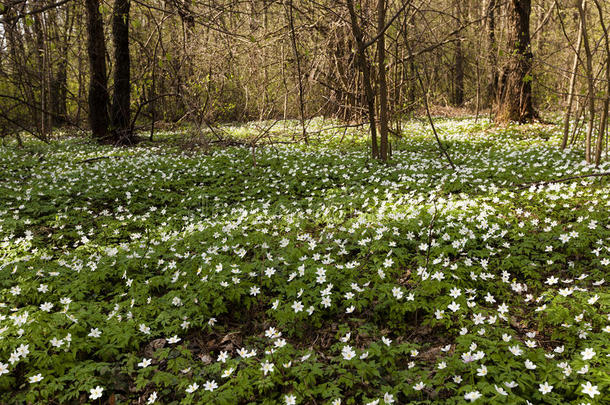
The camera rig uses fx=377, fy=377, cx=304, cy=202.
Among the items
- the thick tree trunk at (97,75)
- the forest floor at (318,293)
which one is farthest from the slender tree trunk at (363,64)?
the thick tree trunk at (97,75)

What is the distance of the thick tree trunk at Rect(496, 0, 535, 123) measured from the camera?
10.0 m

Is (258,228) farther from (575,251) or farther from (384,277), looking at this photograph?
(575,251)

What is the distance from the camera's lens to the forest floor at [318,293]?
2523mm

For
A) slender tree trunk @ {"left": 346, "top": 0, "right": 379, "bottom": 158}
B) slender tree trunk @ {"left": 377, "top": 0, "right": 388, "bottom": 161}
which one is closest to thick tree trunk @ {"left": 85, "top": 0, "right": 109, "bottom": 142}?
slender tree trunk @ {"left": 346, "top": 0, "right": 379, "bottom": 158}

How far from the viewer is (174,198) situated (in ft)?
22.1

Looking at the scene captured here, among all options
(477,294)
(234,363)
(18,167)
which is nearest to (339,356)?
(234,363)

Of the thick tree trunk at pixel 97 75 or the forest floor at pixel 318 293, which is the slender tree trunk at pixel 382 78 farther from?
the thick tree trunk at pixel 97 75

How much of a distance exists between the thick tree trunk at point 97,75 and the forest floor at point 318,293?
18.8ft

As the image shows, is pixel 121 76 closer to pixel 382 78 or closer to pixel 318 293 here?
pixel 382 78

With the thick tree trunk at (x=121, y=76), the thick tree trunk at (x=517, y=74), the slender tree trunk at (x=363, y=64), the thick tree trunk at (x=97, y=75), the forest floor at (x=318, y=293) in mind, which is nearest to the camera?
the forest floor at (x=318, y=293)

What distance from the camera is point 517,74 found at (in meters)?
10.3

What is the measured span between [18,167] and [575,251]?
10866 mm

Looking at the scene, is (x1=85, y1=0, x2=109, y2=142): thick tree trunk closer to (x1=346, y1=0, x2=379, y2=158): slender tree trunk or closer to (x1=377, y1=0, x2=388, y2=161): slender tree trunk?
(x1=346, y1=0, x2=379, y2=158): slender tree trunk

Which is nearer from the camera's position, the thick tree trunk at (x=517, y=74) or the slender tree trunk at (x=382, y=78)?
the slender tree trunk at (x=382, y=78)
